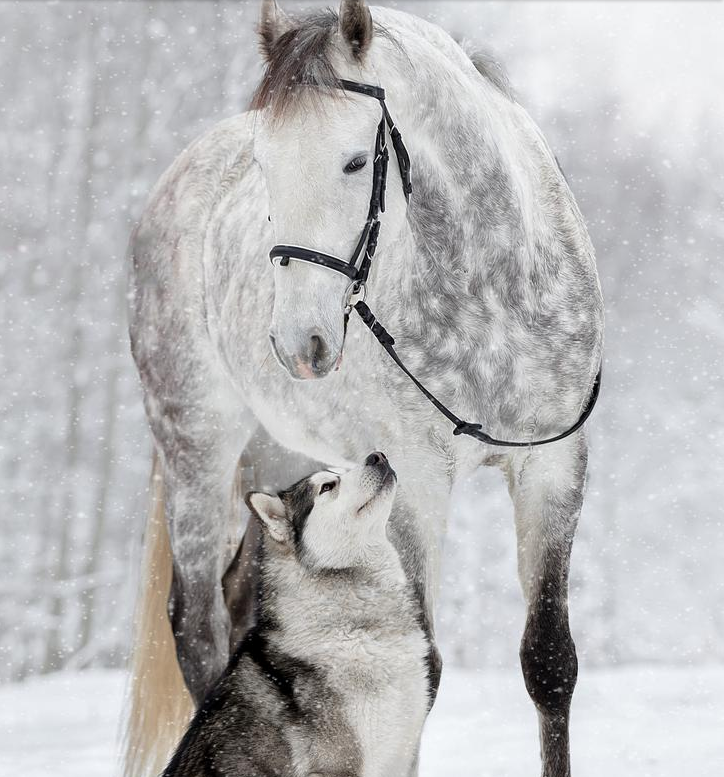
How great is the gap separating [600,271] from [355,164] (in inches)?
370

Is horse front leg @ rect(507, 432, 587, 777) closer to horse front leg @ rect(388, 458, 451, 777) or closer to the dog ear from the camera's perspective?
horse front leg @ rect(388, 458, 451, 777)

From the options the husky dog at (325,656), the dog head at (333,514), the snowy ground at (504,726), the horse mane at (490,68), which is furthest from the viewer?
the snowy ground at (504,726)

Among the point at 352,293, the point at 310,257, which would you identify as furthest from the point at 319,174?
the point at 352,293

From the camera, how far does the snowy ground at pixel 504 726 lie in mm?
4285

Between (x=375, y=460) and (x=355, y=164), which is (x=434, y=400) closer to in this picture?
(x=375, y=460)

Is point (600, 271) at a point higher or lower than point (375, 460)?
higher

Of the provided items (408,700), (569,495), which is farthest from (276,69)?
(408,700)

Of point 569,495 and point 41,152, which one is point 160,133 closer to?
point 41,152

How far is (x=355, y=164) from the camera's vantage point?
8.93 ft

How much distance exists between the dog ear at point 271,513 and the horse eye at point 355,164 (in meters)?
1.07

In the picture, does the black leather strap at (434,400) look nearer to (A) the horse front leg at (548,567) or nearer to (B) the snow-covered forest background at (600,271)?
(A) the horse front leg at (548,567)

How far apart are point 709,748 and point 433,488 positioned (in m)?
1.99

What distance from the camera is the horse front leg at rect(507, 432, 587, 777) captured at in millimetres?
3336

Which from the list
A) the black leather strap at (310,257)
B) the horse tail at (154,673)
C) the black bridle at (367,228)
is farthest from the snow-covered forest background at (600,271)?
the black leather strap at (310,257)
